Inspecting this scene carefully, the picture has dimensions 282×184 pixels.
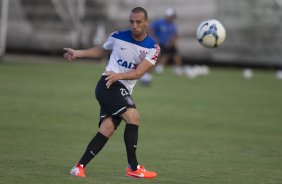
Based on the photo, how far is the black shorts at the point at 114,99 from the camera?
29.2 ft

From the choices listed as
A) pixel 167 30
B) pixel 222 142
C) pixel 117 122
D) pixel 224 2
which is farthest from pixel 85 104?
pixel 224 2

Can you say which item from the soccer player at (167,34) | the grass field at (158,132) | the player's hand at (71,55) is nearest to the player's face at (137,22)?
the player's hand at (71,55)

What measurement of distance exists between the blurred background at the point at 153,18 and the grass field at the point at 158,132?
20.6ft

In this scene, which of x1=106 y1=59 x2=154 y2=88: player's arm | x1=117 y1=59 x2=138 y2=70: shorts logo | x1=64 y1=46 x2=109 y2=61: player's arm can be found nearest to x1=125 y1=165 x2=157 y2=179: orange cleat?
x1=106 y1=59 x2=154 y2=88: player's arm

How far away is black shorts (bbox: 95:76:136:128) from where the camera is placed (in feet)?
29.2

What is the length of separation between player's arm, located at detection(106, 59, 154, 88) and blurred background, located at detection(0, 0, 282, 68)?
23.5 m

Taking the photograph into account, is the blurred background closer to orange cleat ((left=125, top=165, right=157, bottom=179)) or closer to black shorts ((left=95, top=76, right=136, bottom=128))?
black shorts ((left=95, top=76, right=136, bottom=128))

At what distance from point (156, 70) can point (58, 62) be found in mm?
6391

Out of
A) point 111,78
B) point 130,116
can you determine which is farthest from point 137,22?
point 130,116

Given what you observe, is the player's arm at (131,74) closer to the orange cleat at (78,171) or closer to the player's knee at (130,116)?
the player's knee at (130,116)

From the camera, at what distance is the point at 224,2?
32.3 m

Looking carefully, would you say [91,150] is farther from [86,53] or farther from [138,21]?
[138,21]

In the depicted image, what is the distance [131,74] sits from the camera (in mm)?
8773

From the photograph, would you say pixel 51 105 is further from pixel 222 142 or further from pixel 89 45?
pixel 89 45
